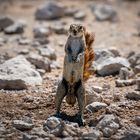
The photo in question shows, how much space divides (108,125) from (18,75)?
269 centimetres

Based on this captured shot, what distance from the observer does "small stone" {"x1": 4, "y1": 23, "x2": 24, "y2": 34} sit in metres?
14.1

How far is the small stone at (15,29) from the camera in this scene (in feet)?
46.4

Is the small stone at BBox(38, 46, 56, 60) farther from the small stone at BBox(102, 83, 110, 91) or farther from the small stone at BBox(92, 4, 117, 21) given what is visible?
the small stone at BBox(92, 4, 117, 21)

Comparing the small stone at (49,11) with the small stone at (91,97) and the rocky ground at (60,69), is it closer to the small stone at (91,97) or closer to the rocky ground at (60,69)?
the rocky ground at (60,69)

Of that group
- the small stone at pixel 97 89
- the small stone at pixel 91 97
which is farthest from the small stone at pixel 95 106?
the small stone at pixel 97 89

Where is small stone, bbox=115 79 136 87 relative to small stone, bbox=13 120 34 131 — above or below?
above

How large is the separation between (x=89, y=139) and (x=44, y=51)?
4.76 meters

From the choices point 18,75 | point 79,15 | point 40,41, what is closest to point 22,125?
point 18,75

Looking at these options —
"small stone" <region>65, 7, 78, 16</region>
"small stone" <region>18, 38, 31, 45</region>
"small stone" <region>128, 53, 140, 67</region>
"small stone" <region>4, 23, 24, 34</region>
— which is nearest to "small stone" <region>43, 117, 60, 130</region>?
"small stone" <region>128, 53, 140, 67</region>

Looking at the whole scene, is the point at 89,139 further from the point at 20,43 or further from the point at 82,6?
the point at 82,6

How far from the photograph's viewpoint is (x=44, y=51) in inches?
480

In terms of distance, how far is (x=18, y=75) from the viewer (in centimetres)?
1027

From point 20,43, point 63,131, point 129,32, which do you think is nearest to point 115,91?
point 63,131

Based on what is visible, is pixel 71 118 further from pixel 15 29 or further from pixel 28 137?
pixel 15 29
